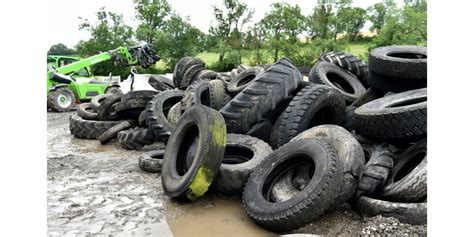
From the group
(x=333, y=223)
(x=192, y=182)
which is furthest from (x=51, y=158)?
(x=333, y=223)

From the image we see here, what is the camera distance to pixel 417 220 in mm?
3307

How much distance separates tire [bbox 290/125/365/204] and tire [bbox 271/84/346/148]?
469mm

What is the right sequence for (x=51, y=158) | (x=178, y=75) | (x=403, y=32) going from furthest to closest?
1. (x=403, y=32)
2. (x=178, y=75)
3. (x=51, y=158)

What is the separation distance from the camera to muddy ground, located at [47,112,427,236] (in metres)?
3.41

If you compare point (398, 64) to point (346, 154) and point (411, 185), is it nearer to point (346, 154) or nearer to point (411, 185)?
point (346, 154)

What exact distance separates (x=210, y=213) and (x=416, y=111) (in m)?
2.34

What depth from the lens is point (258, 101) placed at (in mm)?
4918

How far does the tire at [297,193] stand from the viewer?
10.8 ft

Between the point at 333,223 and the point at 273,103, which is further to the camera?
the point at 273,103

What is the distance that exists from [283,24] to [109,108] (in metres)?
18.2

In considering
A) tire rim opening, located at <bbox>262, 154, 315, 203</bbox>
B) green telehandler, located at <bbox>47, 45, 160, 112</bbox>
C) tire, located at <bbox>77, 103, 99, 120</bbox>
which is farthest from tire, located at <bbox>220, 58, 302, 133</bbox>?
green telehandler, located at <bbox>47, 45, 160, 112</bbox>

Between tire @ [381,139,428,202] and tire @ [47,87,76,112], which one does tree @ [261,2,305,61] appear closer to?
tire @ [47,87,76,112]

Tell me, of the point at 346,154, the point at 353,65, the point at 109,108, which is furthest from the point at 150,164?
the point at 353,65

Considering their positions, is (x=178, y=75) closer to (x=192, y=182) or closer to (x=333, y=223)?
(x=192, y=182)
